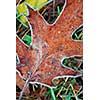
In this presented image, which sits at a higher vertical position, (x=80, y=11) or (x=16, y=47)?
(x=80, y=11)

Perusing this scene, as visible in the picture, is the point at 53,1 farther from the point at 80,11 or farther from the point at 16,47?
the point at 16,47

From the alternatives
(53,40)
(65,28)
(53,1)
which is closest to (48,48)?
(53,40)
